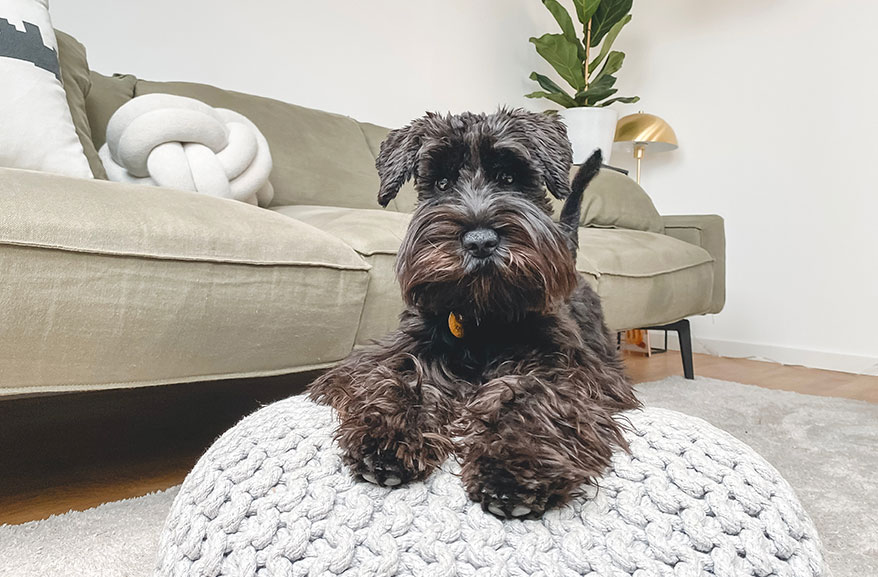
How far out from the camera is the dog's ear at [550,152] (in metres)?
1.08

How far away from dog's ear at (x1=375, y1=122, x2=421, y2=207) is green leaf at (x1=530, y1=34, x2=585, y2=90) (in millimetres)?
3190

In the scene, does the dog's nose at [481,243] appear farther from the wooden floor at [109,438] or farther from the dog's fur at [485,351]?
the wooden floor at [109,438]

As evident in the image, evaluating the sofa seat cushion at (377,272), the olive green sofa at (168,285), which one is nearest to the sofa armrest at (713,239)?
the olive green sofa at (168,285)

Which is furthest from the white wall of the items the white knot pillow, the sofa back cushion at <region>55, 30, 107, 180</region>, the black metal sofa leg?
the black metal sofa leg

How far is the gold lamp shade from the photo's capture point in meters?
4.06

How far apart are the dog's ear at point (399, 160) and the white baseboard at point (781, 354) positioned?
3.60 meters

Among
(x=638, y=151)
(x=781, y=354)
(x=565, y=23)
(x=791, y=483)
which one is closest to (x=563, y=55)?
(x=565, y=23)

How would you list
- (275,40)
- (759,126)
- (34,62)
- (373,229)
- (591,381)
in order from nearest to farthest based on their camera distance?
1. (591,381)
2. (34,62)
3. (373,229)
4. (275,40)
5. (759,126)

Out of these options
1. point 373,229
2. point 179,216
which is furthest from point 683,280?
point 179,216

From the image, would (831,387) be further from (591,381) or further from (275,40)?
(275,40)

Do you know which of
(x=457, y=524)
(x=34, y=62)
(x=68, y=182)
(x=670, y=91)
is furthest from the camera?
(x=670, y=91)

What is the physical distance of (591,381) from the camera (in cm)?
102

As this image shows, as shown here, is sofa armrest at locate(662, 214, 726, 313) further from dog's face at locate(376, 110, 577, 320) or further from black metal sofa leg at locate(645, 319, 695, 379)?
dog's face at locate(376, 110, 577, 320)

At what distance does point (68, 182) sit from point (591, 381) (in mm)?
1076
